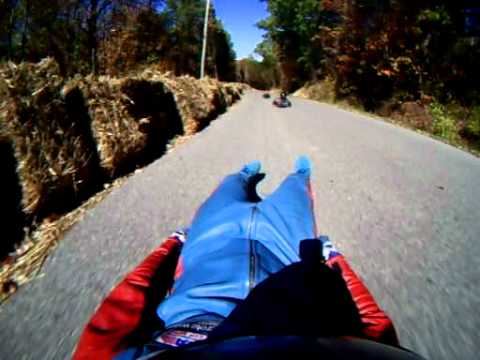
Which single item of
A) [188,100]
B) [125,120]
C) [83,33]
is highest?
[83,33]

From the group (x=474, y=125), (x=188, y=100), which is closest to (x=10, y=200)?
(x=188, y=100)

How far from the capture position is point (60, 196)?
9.93ft

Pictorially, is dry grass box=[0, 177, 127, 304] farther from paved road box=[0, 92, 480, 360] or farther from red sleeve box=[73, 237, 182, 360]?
red sleeve box=[73, 237, 182, 360]

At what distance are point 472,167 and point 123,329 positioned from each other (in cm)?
688

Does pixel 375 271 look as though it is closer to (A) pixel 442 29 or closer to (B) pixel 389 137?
(B) pixel 389 137

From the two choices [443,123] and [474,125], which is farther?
[443,123]

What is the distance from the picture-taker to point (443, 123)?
9781 millimetres

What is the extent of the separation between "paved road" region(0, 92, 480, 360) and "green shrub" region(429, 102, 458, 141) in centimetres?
379

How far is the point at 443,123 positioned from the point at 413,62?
5.36 m

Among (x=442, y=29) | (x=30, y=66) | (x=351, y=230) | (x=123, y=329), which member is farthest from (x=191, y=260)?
(x=442, y=29)

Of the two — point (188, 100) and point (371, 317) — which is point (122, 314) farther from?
point (188, 100)

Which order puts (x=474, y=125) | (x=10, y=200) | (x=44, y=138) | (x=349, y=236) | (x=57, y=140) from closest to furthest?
(x=10, y=200) < (x=349, y=236) < (x=44, y=138) < (x=57, y=140) < (x=474, y=125)

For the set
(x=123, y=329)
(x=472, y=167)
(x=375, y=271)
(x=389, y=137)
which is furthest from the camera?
(x=389, y=137)

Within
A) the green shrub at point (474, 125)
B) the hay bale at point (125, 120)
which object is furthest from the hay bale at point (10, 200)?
the green shrub at point (474, 125)
